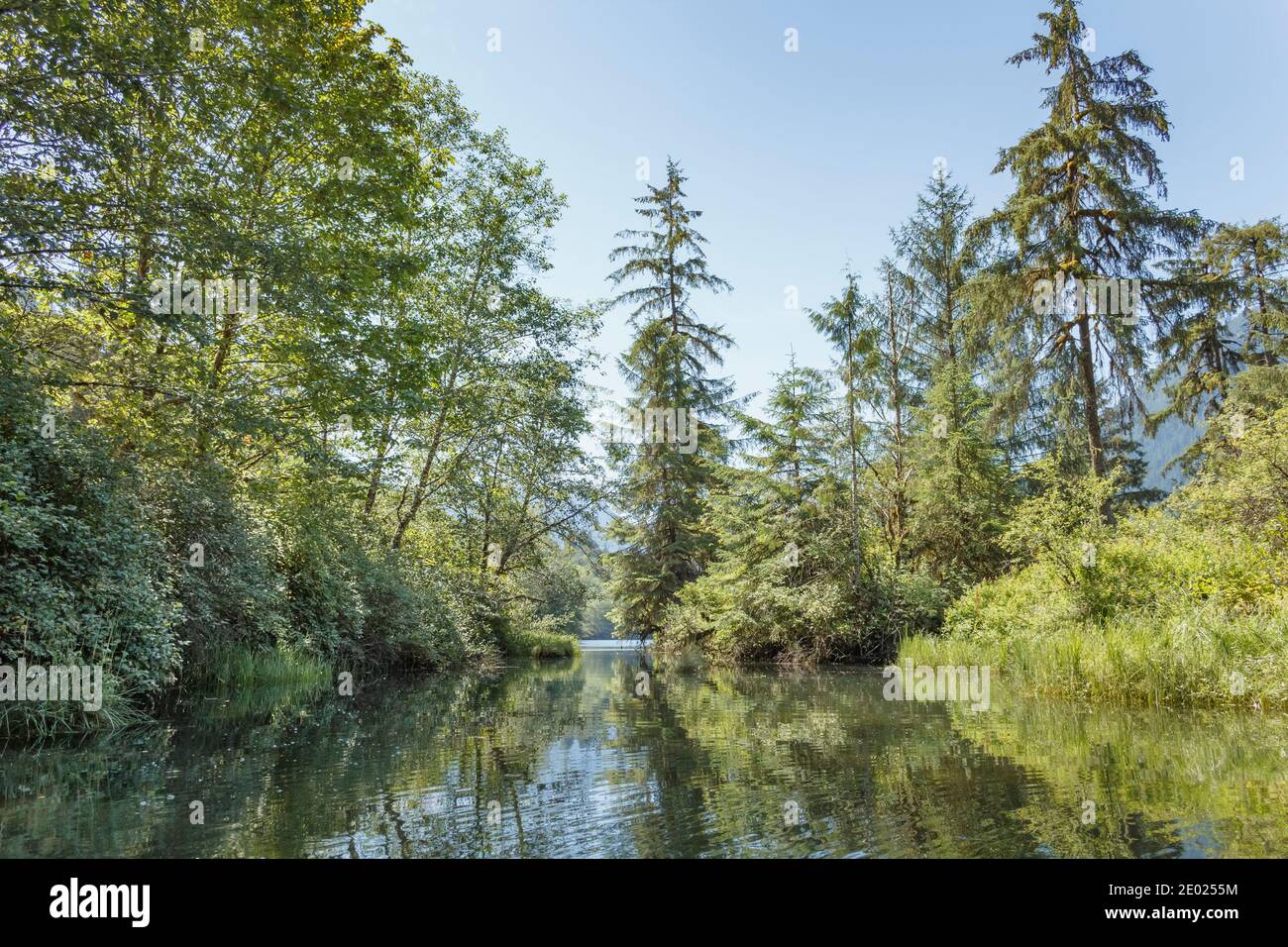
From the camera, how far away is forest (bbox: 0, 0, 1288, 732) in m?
→ 8.48

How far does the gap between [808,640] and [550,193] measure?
50.6 ft

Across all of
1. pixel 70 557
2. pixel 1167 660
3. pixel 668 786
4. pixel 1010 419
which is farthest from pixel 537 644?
pixel 668 786

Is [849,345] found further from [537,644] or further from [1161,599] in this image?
[537,644]

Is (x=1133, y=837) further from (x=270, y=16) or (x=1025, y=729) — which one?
(x=270, y=16)

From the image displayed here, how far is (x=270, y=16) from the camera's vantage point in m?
10.9

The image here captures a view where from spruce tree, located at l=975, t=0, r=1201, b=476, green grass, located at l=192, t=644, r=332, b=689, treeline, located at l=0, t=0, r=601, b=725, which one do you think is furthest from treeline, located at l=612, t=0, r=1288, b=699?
green grass, located at l=192, t=644, r=332, b=689

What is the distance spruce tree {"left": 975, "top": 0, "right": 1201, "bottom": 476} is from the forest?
0.10m

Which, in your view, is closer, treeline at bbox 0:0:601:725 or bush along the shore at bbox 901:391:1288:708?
treeline at bbox 0:0:601:725

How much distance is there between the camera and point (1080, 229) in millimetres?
18938

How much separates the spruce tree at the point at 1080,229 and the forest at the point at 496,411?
0.10m

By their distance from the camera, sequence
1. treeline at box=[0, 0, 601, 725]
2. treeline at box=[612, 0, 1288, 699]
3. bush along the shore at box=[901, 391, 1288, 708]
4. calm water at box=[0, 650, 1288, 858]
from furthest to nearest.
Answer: treeline at box=[612, 0, 1288, 699], bush along the shore at box=[901, 391, 1288, 708], treeline at box=[0, 0, 601, 725], calm water at box=[0, 650, 1288, 858]

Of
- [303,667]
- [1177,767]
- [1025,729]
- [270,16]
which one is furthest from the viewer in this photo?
[303,667]

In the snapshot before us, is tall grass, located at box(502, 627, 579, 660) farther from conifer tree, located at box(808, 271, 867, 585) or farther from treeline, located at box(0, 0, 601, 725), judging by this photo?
conifer tree, located at box(808, 271, 867, 585)
